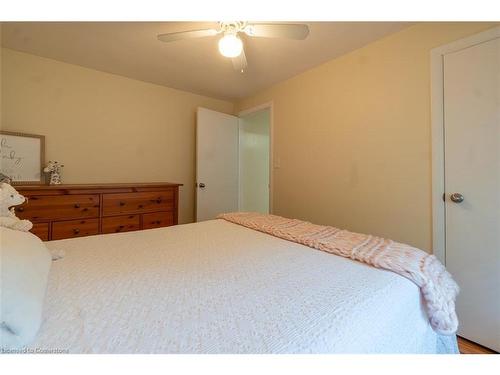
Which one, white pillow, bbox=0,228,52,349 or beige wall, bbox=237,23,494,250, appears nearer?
white pillow, bbox=0,228,52,349

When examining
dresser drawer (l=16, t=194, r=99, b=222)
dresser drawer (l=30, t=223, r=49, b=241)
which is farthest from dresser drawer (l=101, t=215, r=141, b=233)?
dresser drawer (l=30, t=223, r=49, b=241)

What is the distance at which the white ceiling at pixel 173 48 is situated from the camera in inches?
65.6

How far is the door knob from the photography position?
1.44 metres

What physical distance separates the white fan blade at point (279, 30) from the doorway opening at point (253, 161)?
1732 millimetres

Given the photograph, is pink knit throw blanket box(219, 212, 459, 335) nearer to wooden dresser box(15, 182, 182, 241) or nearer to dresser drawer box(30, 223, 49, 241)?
wooden dresser box(15, 182, 182, 241)

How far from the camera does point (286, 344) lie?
0.48 meters

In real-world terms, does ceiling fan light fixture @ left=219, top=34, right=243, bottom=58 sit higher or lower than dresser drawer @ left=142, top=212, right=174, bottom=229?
higher

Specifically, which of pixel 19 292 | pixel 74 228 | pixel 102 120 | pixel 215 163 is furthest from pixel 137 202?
pixel 19 292

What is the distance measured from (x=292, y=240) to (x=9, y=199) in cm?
131

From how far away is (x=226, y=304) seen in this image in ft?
2.06

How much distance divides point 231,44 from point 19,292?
1.55m

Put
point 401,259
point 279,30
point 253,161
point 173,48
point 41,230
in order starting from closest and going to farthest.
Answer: point 401,259
point 279,30
point 41,230
point 173,48
point 253,161

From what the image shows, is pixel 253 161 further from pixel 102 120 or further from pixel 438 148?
pixel 438 148
